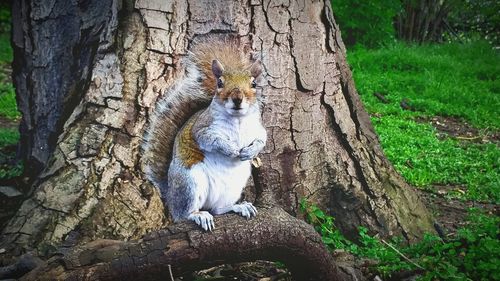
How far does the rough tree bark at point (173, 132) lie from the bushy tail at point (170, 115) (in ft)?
0.25

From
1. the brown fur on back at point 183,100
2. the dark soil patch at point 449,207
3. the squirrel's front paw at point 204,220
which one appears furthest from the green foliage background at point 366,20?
the squirrel's front paw at point 204,220

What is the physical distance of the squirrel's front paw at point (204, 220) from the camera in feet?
6.86

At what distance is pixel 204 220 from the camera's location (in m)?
2.10

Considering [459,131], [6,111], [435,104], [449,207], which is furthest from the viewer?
[435,104]

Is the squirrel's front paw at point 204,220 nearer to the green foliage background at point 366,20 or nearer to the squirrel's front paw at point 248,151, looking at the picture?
the squirrel's front paw at point 248,151

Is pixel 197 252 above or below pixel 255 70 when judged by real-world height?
below

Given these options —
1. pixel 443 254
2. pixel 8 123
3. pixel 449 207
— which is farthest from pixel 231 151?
pixel 8 123

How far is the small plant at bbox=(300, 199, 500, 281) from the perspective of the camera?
221 centimetres

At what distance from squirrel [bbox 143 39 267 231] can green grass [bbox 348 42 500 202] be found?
2.03 meters

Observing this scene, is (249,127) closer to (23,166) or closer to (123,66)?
(123,66)

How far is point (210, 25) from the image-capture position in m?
2.48

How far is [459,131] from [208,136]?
3.78 metres

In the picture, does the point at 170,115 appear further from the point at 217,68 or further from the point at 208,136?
the point at 217,68

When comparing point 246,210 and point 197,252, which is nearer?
point 197,252
